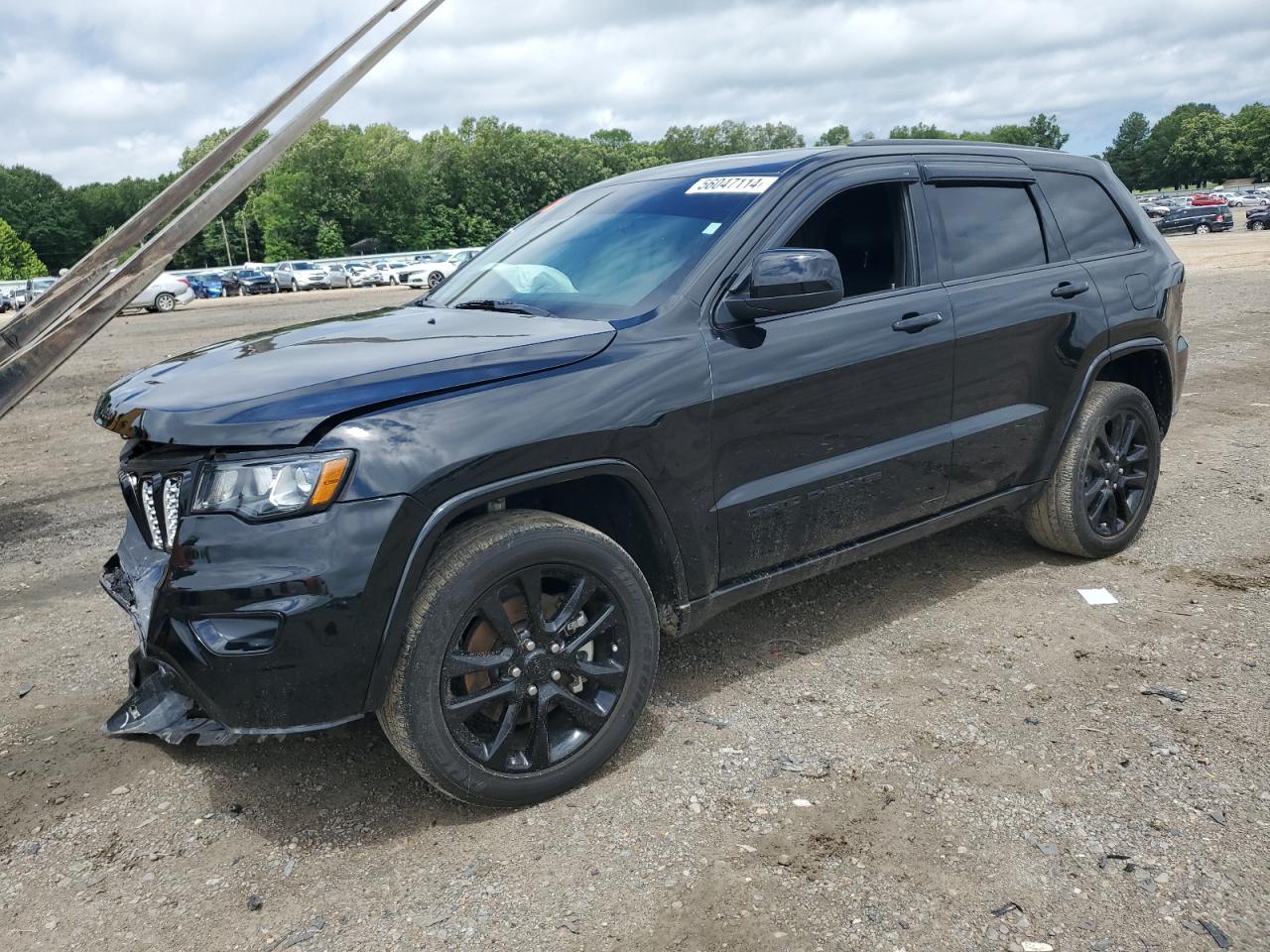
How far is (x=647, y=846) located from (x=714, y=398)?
1.35 metres

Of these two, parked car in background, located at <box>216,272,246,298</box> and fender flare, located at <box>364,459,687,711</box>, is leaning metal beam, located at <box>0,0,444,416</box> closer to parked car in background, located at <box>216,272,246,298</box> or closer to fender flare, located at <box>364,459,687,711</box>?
fender flare, located at <box>364,459,687,711</box>

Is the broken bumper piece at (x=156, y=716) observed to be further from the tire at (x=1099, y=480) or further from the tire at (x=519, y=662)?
the tire at (x=1099, y=480)

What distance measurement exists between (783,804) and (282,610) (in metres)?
1.52

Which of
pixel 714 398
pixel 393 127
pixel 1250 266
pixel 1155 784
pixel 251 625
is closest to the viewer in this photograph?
pixel 251 625

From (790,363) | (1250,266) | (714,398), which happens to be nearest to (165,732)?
(714,398)

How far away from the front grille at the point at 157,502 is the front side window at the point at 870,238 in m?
2.40

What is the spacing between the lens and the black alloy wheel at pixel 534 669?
296 centimetres

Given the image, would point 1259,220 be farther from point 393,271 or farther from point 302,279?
point 302,279

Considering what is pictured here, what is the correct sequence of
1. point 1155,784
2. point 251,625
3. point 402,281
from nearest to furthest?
point 251,625 < point 1155,784 < point 402,281

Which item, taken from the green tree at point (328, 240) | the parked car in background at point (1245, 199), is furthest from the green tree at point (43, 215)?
the parked car in background at point (1245, 199)

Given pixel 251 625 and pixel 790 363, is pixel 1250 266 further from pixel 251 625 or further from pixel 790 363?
pixel 251 625

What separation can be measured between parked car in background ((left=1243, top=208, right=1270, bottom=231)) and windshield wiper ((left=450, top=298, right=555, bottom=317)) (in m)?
55.3

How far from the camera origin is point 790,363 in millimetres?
3570

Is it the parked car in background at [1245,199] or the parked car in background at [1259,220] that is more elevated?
the parked car in background at [1245,199]
